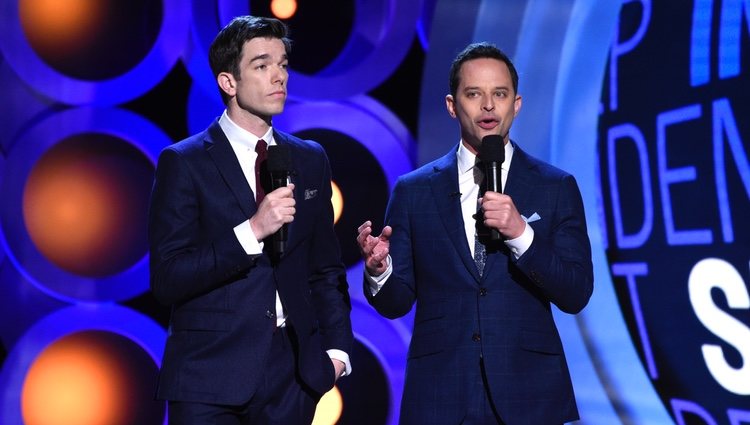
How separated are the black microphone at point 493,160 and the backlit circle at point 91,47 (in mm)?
2104

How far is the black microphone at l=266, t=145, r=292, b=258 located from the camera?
247cm

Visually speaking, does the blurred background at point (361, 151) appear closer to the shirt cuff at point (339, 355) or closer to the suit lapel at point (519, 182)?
the suit lapel at point (519, 182)

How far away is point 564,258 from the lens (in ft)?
8.33

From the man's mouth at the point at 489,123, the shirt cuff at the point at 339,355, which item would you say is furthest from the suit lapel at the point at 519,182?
the shirt cuff at the point at 339,355

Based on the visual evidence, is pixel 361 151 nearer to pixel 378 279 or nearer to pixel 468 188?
pixel 468 188

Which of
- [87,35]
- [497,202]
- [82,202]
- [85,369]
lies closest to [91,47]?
[87,35]

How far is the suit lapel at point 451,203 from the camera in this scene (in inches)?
101

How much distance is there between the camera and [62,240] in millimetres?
4008

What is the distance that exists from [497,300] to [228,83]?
101 cm

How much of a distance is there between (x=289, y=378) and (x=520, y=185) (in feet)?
2.74

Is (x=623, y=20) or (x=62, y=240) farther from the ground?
(x=623, y=20)

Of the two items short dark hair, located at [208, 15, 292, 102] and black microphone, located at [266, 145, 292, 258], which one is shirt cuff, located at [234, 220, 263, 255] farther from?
short dark hair, located at [208, 15, 292, 102]

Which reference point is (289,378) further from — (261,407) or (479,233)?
(479,233)

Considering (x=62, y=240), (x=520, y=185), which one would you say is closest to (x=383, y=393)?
(x=62, y=240)
